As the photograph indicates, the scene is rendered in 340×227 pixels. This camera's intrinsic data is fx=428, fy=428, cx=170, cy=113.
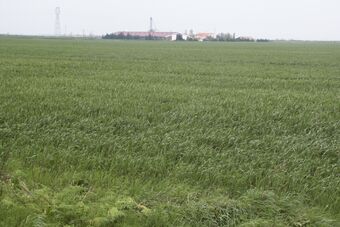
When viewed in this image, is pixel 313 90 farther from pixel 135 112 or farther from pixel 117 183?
pixel 117 183

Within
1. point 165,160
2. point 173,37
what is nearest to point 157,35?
point 173,37

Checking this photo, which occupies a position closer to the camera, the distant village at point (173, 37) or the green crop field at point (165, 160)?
the green crop field at point (165, 160)

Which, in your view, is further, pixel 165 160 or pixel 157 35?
pixel 157 35

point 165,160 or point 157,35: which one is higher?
point 165,160

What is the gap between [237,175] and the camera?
6.65 metres

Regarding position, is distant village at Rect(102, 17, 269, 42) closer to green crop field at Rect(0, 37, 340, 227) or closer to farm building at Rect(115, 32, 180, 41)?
farm building at Rect(115, 32, 180, 41)

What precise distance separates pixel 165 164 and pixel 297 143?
9.44 feet

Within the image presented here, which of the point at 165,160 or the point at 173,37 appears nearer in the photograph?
the point at 165,160

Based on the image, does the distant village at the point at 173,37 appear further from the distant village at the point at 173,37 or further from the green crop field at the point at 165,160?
the green crop field at the point at 165,160

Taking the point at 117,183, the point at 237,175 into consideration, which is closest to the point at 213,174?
the point at 237,175

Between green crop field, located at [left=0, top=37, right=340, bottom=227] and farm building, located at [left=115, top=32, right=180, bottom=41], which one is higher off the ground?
green crop field, located at [left=0, top=37, right=340, bottom=227]

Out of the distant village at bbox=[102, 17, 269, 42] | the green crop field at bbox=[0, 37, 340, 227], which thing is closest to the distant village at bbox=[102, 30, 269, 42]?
the distant village at bbox=[102, 17, 269, 42]

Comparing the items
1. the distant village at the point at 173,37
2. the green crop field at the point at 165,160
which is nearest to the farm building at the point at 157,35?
the distant village at the point at 173,37

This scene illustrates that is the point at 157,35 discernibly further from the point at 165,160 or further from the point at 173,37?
the point at 165,160
